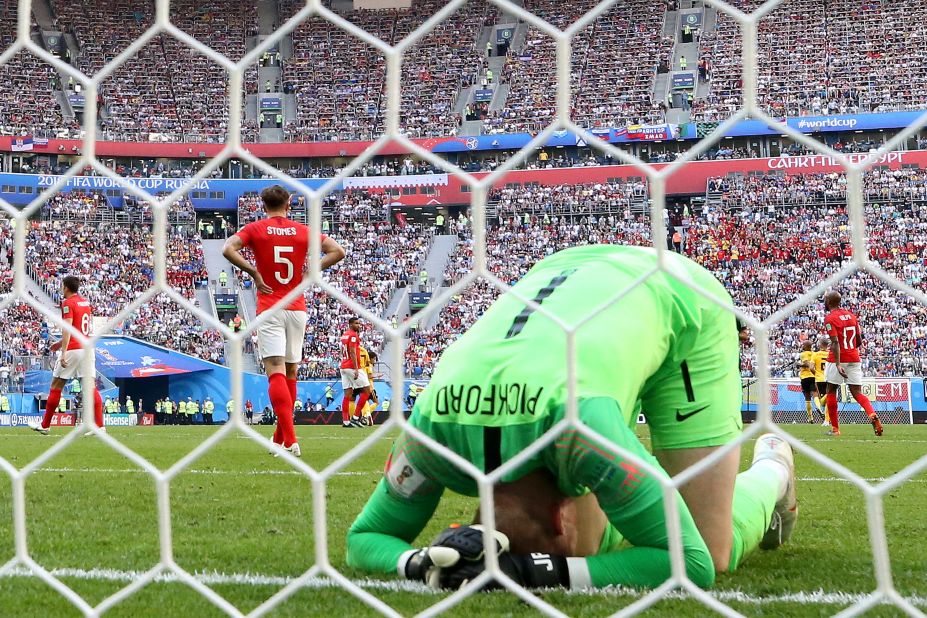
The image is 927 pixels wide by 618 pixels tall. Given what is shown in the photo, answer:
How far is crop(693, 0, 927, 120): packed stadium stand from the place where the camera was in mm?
27953

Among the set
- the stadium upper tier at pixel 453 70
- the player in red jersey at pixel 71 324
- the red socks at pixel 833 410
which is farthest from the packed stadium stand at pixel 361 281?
the player in red jersey at pixel 71 324

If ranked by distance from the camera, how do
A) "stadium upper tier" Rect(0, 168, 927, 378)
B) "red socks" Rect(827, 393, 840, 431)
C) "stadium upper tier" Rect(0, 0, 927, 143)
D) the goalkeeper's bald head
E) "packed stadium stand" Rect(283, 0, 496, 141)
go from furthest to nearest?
"packed stadium stand" Rect(283, 0, 496, 141) → "stadium upper tier" Rect(0, 0, 927, 143) → "stadium upper tier" Rect(0, 168, 927, 378) → "red socks" Rect(827, 393, 840, 431) → the goalkeeper's bald head

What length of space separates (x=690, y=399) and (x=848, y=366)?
29.3ft

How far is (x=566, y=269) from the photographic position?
2.77 meters

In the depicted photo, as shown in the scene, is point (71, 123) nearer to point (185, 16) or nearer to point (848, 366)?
point (185, 16)

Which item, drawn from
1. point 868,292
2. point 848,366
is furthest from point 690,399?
point 868,292

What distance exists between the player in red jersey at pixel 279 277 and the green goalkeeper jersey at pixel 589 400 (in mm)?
2079

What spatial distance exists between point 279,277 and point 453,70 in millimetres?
27026

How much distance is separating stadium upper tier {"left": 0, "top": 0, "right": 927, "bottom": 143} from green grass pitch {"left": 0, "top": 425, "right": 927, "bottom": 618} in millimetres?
24444

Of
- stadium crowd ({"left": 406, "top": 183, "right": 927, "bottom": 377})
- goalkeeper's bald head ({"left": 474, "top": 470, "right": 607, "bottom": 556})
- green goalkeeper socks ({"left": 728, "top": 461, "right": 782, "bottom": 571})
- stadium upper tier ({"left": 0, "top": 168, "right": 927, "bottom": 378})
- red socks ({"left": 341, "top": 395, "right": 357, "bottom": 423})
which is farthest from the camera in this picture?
stadium upper tier ({"left": 0, "top": 168, "right": 927, "bottom": 378})

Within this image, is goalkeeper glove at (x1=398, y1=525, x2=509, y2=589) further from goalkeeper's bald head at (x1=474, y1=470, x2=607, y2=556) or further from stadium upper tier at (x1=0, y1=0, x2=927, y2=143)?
stadium upper tier at (x1=0, y1=0, x2=927, y2=143)

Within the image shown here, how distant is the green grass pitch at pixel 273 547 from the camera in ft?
7.22

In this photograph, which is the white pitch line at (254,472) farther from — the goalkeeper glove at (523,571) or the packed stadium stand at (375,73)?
the packed stadium stand at (375,73)

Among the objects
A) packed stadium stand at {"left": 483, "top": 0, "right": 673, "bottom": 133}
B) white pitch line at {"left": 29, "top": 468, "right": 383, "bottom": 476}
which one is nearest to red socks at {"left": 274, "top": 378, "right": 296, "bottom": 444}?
white pitch line at {"left": 29, "top": 468, "right": 383, "bottom": 476}
